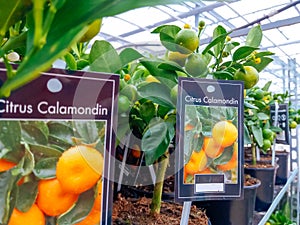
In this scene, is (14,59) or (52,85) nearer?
(52,85)

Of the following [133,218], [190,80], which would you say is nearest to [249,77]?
[190,80]

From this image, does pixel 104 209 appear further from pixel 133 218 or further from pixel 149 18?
pixel 149 18

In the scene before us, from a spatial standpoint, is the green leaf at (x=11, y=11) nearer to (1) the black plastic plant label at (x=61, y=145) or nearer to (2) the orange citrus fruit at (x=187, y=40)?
(1) the black plastic plant label at (x=61, y=145)

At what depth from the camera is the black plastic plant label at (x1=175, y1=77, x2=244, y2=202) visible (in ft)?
1.56

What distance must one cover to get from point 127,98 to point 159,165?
198mm

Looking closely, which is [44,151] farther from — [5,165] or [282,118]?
[282,118]

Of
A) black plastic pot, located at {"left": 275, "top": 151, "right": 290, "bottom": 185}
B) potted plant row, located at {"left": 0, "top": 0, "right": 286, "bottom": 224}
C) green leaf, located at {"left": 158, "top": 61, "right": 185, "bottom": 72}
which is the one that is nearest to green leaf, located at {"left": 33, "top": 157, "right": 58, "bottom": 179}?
potted plant row, located at {"left": 0, "top": 0, "right": 286, "bottom": 224}

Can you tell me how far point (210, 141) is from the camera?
53 centimetres

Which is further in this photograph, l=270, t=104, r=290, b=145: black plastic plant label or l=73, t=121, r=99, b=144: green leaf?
l=270, t=104, r=290, b=145: black plastic plant label

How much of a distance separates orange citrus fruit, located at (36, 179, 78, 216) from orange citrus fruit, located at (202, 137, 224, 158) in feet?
→ 0.77

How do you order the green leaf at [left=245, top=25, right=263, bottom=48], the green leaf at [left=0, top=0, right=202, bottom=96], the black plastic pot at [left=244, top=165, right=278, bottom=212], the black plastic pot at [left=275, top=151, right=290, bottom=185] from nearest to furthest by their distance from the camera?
the green leaf at [left=0, top=0, right=202, bottom=96] → the green leaf at [left=245, top=25, right=263, bottom=48] → the black plastic pot at [left=244, top=165, right=278, bottom=212] → the black plastic pot at [left=275, top=151, right=290, bottom=185]

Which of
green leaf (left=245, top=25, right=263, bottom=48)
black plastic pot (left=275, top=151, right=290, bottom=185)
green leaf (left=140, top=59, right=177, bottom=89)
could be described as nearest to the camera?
green leaf (left=140, top=59, right=177, bottom=89)

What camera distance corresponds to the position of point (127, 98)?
0.50 m

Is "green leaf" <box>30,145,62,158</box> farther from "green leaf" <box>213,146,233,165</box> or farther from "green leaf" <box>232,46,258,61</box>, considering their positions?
"green leaf" <box>232,46,258,61</box>
